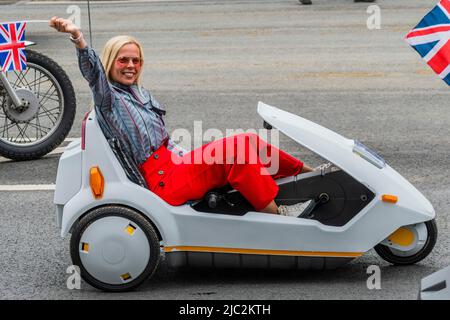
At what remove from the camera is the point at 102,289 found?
5680mm

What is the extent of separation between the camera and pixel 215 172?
5688mm

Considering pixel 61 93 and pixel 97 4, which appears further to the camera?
pixel 97 4

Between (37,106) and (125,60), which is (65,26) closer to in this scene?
(125,60)

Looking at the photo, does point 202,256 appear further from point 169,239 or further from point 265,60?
point 265,60

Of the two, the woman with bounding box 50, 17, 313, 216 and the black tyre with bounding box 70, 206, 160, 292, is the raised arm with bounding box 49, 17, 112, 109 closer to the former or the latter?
the woman with bounding box 50, 17, 313, 216

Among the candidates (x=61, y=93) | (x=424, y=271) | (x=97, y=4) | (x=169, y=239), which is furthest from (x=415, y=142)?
(x=97, y=4)

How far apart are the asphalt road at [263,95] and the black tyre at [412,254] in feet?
0.17

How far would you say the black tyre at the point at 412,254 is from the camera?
5.89 meters

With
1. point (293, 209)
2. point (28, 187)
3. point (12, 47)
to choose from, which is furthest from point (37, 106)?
point (293, 209)

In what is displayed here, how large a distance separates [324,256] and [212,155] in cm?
76

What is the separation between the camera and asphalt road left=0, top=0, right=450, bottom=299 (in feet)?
19.3

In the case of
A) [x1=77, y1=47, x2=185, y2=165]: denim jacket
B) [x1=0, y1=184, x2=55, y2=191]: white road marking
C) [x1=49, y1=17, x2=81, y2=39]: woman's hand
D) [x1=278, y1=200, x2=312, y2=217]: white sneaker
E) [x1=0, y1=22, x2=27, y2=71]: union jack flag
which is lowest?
[x1=278, y1=200, x2=312, y2=217]: white sneaker

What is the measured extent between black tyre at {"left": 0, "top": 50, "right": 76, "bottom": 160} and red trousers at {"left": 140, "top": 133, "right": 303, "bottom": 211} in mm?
3265

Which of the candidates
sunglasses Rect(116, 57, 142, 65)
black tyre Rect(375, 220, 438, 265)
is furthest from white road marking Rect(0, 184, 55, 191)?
black tyre Rect(375, 220, 438, 265)
